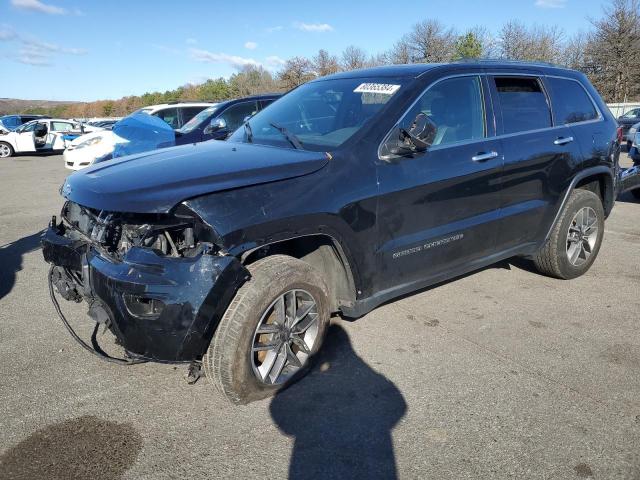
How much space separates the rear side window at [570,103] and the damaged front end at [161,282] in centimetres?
339

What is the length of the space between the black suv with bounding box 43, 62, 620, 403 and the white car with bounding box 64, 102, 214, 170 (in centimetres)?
826

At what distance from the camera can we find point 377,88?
12.0ft

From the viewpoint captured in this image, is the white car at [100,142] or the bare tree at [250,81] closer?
the white car at [100,142]

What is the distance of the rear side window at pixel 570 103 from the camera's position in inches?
179

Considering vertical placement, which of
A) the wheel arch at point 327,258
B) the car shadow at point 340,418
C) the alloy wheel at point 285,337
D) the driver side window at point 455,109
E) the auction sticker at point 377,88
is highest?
the auction sticker at point 377,88

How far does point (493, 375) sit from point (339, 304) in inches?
42.5

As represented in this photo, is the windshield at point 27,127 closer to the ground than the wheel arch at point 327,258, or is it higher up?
higher up

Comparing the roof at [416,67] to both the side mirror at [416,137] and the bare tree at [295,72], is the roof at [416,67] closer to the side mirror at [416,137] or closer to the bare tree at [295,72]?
the side mirror at [416,137]

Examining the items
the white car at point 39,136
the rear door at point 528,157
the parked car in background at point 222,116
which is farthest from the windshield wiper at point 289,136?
the white car at point 39,136

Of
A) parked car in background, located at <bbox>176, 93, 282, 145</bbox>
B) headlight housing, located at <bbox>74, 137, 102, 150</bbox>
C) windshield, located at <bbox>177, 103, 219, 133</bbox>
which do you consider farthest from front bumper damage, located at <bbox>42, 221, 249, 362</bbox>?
headlight housing, located at <bbox>74, 137, 102, 150</bbox>

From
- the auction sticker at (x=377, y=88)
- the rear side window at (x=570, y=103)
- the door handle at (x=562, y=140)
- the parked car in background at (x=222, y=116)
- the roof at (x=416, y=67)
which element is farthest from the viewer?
the parked car in background at (x=222, y=116)

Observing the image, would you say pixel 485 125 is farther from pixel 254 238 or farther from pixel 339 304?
pixel 254 238

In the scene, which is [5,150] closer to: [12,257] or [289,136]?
[12,257]

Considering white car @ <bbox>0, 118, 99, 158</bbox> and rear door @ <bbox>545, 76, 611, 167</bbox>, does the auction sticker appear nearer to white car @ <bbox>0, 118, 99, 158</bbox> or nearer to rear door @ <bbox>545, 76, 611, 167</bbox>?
rear door @ <bbox>545, 76, 611, 167</bbox>
